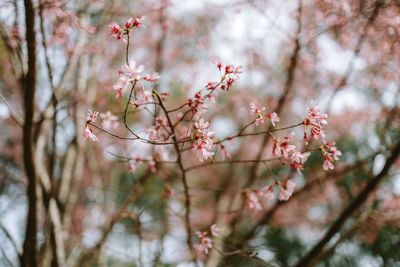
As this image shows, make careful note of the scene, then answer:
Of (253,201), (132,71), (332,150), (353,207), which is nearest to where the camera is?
(132,71)

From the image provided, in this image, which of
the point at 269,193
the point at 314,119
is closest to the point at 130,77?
the point at 314,119

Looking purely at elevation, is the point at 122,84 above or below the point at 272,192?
above

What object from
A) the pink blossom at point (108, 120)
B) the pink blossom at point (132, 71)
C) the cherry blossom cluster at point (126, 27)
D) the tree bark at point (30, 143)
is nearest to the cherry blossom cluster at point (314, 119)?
the pink blossom at point (132, 71)

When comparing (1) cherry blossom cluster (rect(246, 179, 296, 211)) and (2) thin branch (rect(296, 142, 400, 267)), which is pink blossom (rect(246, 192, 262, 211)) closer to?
(1) cherry blossom cluster (rect(246, 179, 296, 211))

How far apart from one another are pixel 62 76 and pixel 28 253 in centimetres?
178

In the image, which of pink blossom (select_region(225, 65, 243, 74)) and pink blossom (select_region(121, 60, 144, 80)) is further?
pink blossom (select_region(225, 65, 243, 74))

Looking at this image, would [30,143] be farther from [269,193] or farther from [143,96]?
[269,193]

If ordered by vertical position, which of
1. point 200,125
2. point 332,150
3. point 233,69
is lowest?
point 332,150

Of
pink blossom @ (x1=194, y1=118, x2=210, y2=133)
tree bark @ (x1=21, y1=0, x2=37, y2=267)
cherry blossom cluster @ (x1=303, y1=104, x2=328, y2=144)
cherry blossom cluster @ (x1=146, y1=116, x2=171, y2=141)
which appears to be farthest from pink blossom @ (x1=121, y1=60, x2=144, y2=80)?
tree bark @ (x1=21, y1=0, x2=37, y2=267)

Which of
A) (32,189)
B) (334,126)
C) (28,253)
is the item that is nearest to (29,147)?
(32,189)

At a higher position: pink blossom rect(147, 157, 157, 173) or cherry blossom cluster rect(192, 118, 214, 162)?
pink blossom rect(147, 157, 157, 173)

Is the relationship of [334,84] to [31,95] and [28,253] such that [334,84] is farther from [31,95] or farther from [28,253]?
[28,253]

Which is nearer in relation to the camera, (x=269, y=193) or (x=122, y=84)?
(x=122, y=84)

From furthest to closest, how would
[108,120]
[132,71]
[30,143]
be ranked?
[30,143], [108,120], [132,71]
